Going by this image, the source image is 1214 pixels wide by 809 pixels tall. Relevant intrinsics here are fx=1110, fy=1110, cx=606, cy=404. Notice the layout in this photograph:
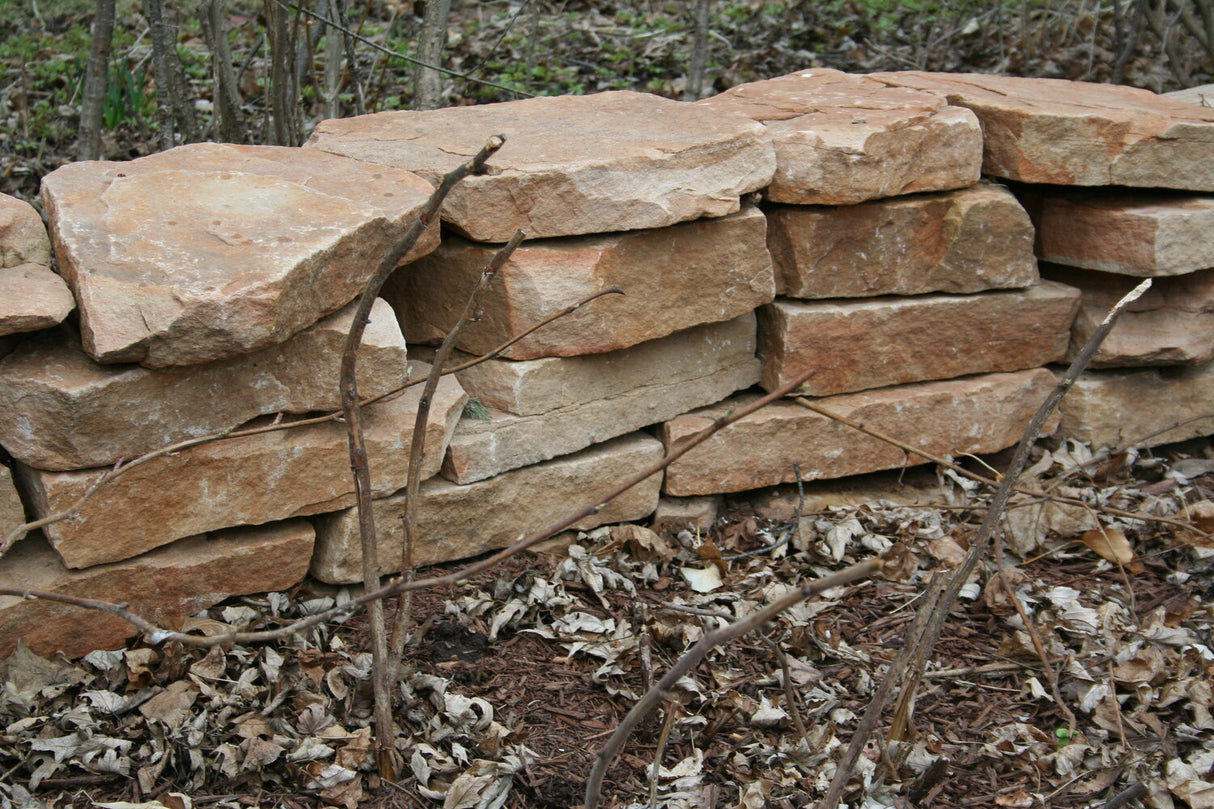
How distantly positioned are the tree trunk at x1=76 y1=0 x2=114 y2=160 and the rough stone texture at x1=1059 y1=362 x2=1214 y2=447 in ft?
11.2

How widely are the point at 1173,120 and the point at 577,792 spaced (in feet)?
8.25

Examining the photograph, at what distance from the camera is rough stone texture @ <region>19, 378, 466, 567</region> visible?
238 cm

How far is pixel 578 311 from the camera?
9.09ft

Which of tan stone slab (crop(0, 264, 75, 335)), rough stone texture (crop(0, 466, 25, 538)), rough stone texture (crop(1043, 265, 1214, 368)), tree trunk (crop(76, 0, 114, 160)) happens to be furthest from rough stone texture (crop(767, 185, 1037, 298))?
tree trunk (crop(76, 0, 114, 160))

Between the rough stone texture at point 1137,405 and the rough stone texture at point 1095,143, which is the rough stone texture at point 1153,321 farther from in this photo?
the rough stone texture at point 1095,143

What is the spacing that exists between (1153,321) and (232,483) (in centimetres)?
279

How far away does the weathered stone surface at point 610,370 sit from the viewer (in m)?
2.85

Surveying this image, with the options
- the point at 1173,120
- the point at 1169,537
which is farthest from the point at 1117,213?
the point at 1169,537

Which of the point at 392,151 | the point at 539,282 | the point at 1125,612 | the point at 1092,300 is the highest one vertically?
the point at 392,151

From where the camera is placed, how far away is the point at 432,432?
2.66 metres

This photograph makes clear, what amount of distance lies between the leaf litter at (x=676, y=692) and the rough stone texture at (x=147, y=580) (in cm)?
6

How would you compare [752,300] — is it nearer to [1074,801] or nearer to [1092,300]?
[1092,300]

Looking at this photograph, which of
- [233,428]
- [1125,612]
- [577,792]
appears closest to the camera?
[577,792]

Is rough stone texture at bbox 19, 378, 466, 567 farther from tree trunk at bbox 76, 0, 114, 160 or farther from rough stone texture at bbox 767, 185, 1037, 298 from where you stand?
tree trunk at bbox 76, 0, 114, 160
